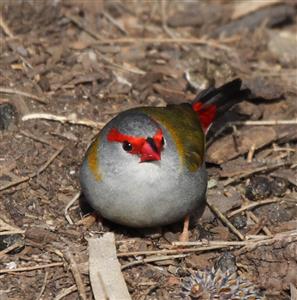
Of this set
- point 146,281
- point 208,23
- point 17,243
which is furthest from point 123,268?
point 208,23

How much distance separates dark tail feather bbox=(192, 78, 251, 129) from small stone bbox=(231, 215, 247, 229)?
40.2 inches

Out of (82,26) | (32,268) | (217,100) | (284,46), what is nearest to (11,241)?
(32,268)

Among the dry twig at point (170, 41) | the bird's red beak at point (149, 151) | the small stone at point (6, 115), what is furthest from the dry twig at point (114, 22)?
the bird's red beak at point (149, 151)

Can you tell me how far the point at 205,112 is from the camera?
→ 7.36 meters

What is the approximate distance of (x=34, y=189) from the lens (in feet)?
22.3

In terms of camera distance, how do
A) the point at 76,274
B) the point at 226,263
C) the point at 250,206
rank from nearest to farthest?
the point at 76,274 → the point at 226,263 → the point at 250,206

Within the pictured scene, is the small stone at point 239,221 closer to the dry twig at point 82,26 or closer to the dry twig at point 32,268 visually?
the dry twig at point 32,268

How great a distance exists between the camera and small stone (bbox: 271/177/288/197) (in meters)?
7.06

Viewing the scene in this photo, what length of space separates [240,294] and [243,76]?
3.32 m

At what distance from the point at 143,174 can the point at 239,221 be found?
132 cm

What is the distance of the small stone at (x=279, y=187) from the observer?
706 cm

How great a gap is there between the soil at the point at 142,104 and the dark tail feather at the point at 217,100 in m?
0.32

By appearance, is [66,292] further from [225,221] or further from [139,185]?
[225,221]

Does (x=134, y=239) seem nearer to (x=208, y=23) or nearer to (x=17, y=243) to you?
(x=17, y=243)
